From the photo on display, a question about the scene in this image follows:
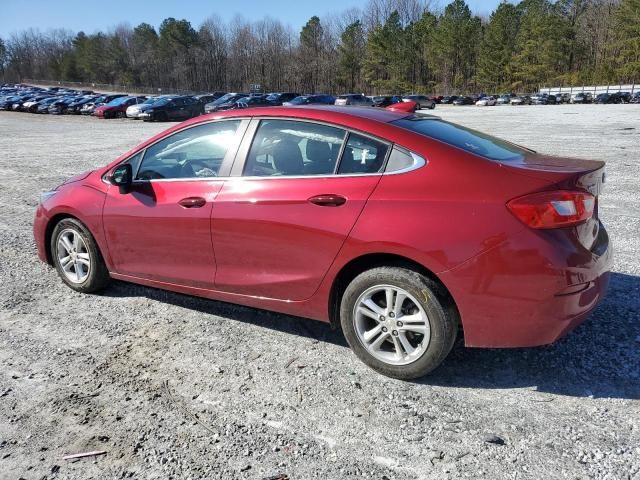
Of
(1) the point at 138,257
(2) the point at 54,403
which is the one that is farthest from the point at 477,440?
(1) the point at 138,257

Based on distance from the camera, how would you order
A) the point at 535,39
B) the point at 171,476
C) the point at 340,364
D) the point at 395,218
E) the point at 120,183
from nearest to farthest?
the point at 171,476 < the point at 395,218 < the point at 340,364 < the point at 120,183 < the point at 535,39

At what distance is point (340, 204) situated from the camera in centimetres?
329

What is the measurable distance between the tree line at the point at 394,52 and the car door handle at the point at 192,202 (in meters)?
98.0

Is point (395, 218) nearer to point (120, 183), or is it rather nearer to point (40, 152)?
point (120, 183)

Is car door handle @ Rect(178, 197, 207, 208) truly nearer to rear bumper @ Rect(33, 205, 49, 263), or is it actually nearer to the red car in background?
rear bumper @ Rect(33, 205, 49, 263)

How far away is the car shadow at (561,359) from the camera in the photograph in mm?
3204

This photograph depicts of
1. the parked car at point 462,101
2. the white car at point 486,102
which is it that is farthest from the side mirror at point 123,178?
the parked car at point 462,101

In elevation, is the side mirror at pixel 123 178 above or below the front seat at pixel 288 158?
below

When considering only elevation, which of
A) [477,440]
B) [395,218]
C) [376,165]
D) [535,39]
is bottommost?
[477,440]

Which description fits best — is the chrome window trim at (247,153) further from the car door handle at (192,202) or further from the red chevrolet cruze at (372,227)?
the car door handle at (192,202)

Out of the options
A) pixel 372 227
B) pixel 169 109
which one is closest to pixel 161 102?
pixel 169 109

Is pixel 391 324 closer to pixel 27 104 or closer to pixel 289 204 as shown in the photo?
pixel 289 204

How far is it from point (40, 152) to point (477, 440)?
1746 cm

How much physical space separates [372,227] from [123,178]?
2.19 metres
